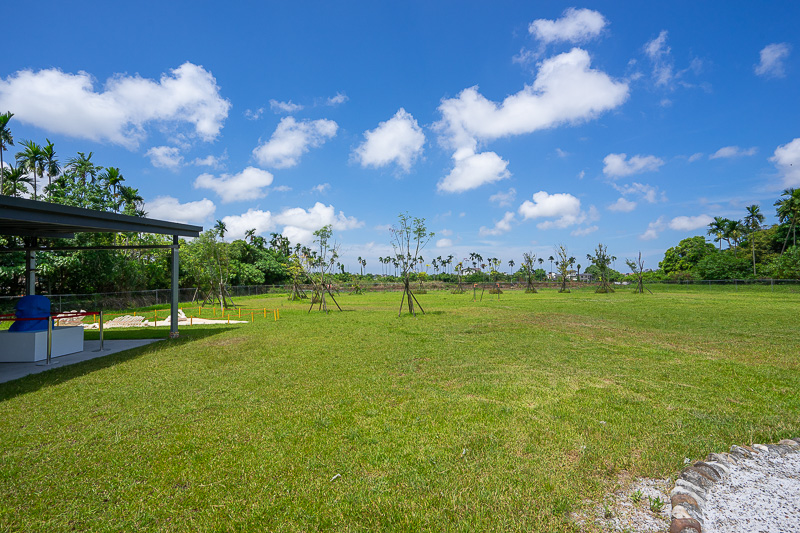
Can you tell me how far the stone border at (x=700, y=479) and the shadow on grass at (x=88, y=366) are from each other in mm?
7916

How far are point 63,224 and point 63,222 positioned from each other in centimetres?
26

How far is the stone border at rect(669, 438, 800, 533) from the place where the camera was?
2.52 metres

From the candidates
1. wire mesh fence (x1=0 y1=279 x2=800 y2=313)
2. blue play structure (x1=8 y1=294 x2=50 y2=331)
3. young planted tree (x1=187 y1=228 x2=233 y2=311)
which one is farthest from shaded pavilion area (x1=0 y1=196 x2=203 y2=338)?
young planted tree (x1=187 y1=228 x2=233 y2=311)

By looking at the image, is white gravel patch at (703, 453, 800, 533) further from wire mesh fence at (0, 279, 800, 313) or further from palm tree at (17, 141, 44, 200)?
palm tree at (17, 141, 44, 200)

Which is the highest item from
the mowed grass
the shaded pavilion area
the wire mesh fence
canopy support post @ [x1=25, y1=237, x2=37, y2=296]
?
the shaded pavilion area

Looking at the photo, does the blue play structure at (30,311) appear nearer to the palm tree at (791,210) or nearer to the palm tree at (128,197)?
the palm tree at (128,197)

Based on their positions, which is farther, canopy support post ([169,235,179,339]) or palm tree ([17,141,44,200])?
palm tree ([17,141,44,200])

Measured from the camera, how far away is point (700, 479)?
304cm

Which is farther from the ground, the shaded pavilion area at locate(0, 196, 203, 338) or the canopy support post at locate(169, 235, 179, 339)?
the shaded pavilion area at locate(0, 196, 203, 338)

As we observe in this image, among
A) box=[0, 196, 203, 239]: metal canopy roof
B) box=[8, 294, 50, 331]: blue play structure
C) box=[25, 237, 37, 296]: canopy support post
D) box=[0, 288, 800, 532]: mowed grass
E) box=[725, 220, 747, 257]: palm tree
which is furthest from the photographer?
box=[725, 220, 747, 257]: palm tree

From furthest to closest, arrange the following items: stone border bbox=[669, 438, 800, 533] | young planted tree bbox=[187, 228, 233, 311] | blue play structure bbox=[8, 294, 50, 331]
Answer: young planted tree bbox=[187, 228, 233, 311], blue play structure bbox=[8, 294, 50, 331], stone border bbox=[669, 438, 800, 533]

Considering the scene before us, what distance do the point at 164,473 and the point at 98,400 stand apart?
9.58ft

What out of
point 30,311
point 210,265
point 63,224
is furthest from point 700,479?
point 210,265

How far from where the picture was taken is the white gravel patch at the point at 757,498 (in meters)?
2.53
